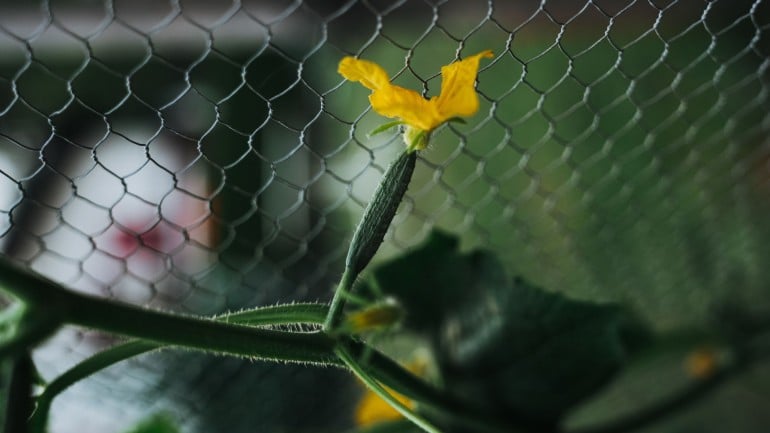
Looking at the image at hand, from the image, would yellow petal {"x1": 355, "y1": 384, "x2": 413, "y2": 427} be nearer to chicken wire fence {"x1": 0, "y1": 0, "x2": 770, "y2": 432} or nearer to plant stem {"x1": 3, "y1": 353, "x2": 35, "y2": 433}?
chicken wire fence {"x1": 0, "y1": 0, "x2": 770, "y2": 432}

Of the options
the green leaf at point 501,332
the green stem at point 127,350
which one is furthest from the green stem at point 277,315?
the green leaf at point 501,332

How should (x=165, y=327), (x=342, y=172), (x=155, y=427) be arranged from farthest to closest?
1. (x=342, y=172)
2. (x=155, y=427)
3. (x=165, y=327)

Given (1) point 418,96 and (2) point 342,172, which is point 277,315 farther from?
(2) point 342,172

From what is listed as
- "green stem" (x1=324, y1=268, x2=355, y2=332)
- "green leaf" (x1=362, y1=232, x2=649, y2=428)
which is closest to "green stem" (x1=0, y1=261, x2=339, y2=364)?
"green stem" (x1=324, y1=268, x2=355, y2=332)

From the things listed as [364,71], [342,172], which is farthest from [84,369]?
[342,172]

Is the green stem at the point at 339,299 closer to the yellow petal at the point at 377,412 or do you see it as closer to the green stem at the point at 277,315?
the green stem at the point at 277,315

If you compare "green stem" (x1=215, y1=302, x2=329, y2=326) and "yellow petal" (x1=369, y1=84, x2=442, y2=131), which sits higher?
"yellow petal" (x1=369, y1=84, x2=442, y2=131)
